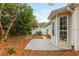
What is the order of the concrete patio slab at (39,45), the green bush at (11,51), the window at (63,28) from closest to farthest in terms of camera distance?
1. the green bush at (11,51)
2. the concrete patio slab at (39,45)
3. the window at (63,28)

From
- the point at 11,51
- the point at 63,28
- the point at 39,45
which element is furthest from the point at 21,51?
the point at 63,28

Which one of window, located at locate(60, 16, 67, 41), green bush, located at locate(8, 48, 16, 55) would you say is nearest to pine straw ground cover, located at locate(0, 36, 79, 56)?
green bush, located at locate(8, 48, 16, 55)

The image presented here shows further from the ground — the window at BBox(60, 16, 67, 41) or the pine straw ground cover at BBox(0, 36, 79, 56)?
the window at BBox(60, 16, 67, 41)

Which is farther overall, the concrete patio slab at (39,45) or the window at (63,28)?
the window at (63,28)

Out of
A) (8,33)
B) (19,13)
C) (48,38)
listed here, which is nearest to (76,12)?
(48,38)

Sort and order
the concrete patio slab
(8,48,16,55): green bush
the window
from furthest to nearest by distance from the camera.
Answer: the window
the concrete patio slab
(8,48,16,55): green bush

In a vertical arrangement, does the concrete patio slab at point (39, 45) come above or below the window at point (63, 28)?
below

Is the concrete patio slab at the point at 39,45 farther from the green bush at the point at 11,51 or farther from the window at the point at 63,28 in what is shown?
the window at the point at 63,28

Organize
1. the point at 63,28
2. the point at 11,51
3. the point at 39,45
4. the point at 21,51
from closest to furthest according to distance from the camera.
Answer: the point at 11,51 → the point at 21,51 → the point at 39,45 → the point at 63,28

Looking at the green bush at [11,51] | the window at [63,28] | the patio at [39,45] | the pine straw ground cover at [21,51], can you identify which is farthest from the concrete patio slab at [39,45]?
the window at [63,28]

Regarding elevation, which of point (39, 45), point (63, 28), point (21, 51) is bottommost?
point (21, 51)

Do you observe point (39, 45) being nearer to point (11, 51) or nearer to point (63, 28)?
point (11, 51)

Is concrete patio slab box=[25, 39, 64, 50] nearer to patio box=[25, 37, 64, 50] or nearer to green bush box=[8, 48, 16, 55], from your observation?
patio box=[25, 37, 64, 50]

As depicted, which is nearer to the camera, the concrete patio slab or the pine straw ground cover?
the pine straw ground cover
